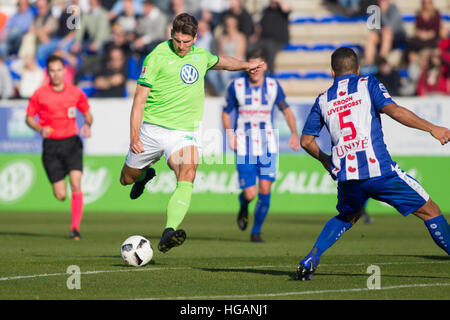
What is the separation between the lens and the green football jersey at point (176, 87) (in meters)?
9.27

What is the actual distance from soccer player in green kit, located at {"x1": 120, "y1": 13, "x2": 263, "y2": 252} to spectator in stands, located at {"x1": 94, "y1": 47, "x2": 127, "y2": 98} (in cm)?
1236

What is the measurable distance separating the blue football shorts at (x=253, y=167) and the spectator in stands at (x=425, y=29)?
32.1 feet

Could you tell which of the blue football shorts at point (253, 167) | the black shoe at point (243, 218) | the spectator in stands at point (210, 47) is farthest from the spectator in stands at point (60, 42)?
the blue football shorts at point (253, 167)

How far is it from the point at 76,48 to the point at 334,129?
669 inches

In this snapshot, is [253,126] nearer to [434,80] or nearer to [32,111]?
[32,111]

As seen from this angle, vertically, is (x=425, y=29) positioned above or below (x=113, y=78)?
above

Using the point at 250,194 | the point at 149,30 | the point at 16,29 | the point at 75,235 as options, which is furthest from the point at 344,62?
the point at 16,29

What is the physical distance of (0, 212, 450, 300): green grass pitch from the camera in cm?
711

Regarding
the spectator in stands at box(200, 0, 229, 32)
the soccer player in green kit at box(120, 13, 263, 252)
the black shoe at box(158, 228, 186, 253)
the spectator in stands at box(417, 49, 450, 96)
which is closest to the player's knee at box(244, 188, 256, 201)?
the soccer player in green kit at box(120, 13, 263, 252)

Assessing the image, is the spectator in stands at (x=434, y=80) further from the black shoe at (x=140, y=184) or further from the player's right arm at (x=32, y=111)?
the black shoe at (x=140, y=184)

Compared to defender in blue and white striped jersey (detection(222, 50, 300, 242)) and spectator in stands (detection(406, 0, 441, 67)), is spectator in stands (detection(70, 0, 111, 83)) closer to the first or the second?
spectator in stands (detection(406, 0, 441, 67))

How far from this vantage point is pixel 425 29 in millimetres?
21812

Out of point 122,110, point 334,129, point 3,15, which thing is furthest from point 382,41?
point 334,129

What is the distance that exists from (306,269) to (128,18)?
16959mm
